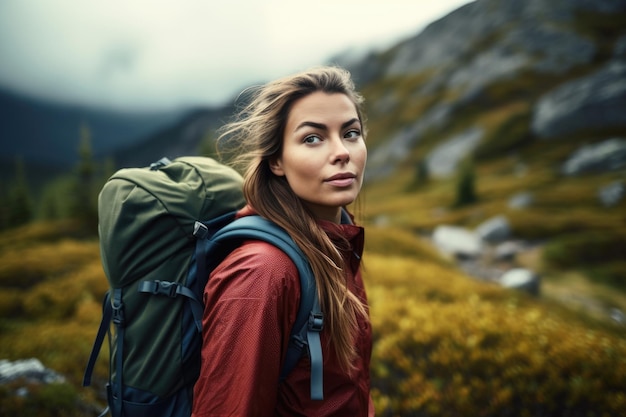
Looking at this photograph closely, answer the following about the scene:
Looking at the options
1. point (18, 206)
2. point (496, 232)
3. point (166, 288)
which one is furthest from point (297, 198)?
point (18, 206)

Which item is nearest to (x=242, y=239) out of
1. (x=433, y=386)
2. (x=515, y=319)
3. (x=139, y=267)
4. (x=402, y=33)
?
(x=139, y=267)

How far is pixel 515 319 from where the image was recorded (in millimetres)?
5969

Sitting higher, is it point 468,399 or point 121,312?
point 121,312

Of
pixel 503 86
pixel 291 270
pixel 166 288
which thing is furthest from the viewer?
pixel 503 86

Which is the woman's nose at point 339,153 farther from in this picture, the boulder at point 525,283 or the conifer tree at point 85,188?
the conifer tree at point 85,188

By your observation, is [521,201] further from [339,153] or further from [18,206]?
[18,206]

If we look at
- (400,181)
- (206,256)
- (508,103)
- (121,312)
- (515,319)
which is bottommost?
(400,181)

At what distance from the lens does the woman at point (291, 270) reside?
1.77 m

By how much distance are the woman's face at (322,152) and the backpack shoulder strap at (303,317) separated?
1.34 feet

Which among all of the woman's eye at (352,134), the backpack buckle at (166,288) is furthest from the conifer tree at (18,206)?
the woman's eye at (352,134)

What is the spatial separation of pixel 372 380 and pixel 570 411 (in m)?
2.31

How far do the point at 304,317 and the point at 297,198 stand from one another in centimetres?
78

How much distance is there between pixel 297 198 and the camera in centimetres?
243

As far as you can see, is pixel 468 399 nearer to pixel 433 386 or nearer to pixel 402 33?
pixel 433 386
